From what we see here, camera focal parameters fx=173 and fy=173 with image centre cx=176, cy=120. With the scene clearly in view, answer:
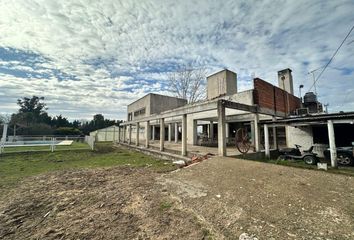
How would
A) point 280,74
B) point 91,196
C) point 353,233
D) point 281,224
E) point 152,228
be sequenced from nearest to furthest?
point 353,233 < point 281,224 < point 152,228 < point 91,196 < point 280,74

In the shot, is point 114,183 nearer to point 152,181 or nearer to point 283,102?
point 152,181

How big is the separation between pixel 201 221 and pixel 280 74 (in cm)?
1805

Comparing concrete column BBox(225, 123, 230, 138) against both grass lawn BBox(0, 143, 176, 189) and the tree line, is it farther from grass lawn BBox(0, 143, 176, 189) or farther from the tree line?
Answer: the tree line

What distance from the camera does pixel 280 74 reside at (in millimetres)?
17094

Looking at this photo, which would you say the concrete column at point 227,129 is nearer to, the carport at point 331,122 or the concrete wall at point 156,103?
the carport at point 331,122

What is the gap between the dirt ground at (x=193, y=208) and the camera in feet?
9.86

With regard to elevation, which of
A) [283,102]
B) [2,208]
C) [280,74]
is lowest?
[2,208]

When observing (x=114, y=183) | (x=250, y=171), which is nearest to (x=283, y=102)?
(x=250, y=171)

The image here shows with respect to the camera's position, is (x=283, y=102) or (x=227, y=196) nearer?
(x=227, y=196)

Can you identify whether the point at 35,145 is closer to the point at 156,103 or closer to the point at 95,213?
the point at 156,103

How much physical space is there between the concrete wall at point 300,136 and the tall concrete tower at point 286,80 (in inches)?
210

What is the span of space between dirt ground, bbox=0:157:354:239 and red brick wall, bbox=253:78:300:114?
24.4 ft

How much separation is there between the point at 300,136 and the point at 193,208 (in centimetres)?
1270

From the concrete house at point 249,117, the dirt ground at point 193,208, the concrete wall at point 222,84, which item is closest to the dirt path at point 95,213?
the dirt ground at point 193,208
